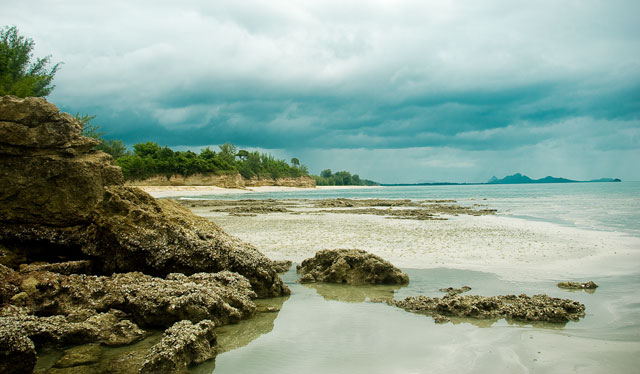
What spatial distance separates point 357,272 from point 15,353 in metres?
5.90

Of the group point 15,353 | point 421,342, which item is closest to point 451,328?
point 421,342

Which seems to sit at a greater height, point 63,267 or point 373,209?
point 63,267

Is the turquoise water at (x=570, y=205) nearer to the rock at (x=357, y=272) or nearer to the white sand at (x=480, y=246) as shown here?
the white sand at (x=480, y=246)

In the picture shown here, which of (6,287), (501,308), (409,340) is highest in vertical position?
(6,287)

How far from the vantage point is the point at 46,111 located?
25.9ft

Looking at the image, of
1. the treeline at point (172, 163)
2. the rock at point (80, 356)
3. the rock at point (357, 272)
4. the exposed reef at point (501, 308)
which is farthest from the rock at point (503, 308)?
the treeline at point (172, 163)

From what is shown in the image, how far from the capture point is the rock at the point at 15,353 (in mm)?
4332

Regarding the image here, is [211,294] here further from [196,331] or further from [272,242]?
[272,242]

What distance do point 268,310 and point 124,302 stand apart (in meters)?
2.20

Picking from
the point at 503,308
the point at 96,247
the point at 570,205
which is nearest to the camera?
the point at 503,308

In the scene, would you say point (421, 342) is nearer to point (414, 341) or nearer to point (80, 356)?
point (414, 341)

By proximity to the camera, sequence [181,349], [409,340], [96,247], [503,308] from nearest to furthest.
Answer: [181,349] → [409,340] → [503,308] → [96,247]

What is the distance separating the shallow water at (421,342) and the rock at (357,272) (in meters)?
1.06

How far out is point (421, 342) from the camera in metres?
5.32
